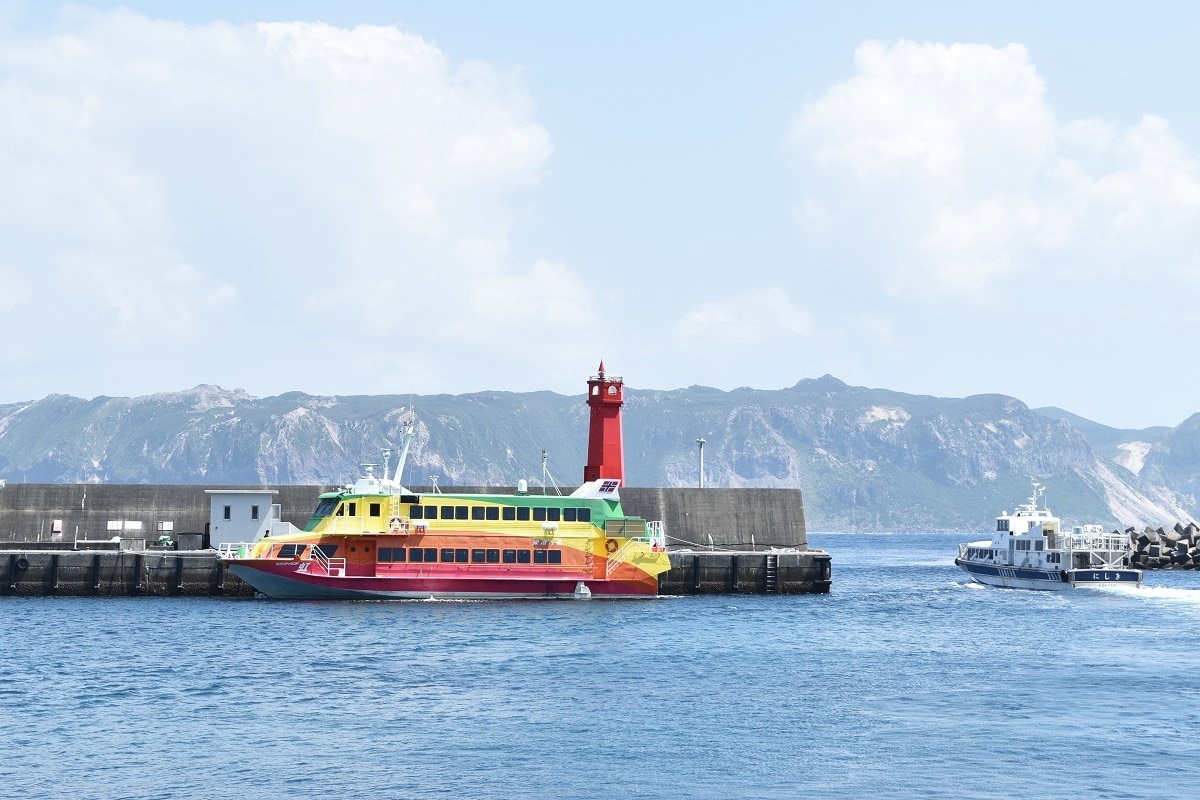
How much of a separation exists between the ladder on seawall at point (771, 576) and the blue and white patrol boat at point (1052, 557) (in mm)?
20994

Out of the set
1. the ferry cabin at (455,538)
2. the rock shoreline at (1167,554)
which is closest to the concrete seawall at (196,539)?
the ferry cabin at (455,538)

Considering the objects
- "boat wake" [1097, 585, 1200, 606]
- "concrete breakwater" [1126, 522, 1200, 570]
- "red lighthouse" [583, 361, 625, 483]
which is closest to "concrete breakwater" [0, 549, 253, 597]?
"red lighthouse" [583, 361, 625, 483]

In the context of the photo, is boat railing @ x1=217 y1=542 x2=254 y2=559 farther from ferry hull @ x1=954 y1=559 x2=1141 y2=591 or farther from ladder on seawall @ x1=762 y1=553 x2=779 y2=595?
ferry hull @ x1=954 y1=559 x2=1141 y2=591

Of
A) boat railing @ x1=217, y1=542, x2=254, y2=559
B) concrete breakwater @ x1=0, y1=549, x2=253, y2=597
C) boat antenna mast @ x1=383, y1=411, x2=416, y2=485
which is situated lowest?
concrete breakwater @ x1=0, y1=549, x2=253, y2=597

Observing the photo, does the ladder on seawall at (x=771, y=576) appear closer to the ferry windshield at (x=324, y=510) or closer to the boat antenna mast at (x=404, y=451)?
the boat antenna mast at (x=404, y=451)

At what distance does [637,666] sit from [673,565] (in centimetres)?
2102

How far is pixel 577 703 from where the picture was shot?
34.7m

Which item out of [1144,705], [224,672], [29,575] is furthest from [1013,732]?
[29,575]

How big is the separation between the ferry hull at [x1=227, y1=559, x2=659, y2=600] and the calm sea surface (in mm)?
616

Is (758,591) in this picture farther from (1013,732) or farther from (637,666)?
(1013,732)

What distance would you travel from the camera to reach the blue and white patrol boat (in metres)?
76.6

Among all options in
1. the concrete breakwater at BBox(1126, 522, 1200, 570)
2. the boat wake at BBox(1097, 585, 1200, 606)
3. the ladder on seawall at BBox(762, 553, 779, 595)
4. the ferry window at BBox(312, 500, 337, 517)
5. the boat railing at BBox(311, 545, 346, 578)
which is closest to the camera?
the boat railing at BBox(311, 545, 346, 578)

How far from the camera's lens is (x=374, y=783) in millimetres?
25953

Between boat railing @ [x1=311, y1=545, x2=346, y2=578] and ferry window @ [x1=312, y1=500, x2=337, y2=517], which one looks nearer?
boat railing @ [x1=311, y1=545, x2=346, y2=578]
